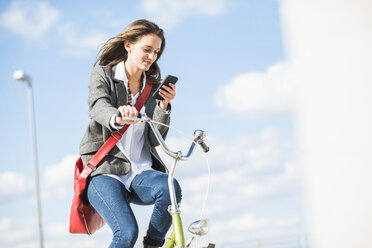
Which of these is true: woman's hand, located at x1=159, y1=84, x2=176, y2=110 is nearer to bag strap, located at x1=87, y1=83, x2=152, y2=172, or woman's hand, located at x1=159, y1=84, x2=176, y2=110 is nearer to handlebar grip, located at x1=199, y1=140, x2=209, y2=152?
bag strap, located at x1=87, y1=83, x2=152, y2=172

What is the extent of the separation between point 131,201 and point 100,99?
79cm

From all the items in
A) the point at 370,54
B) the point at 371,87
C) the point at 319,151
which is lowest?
the point at 319,151

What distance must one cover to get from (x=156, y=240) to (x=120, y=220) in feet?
1.25

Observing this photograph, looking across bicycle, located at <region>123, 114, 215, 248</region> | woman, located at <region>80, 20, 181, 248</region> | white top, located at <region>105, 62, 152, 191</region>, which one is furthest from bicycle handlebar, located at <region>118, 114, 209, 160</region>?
white top, located at <region>105, 62, 152, 191</region>

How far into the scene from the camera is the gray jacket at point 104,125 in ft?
10.9

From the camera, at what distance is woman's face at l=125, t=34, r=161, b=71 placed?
349 cm

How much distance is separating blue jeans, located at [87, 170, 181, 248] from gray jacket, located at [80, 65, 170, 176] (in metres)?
0.11

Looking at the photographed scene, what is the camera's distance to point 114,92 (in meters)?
3.50

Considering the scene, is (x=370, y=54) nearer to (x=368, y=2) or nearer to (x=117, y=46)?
(x=368, y=2)

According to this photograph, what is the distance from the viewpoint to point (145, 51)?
3506mm

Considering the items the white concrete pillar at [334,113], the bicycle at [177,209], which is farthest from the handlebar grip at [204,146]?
the white concrete pillar at [334,113]

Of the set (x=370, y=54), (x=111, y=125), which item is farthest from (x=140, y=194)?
(x=370, y=54)

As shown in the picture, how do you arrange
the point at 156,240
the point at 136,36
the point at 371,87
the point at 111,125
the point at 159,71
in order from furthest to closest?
the point at 159,71 < the point at 136,36 < the point at 156,240 < the point at 111,125 < the point at 371,87

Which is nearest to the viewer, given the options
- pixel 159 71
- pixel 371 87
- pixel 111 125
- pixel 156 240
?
pixel 371 87
